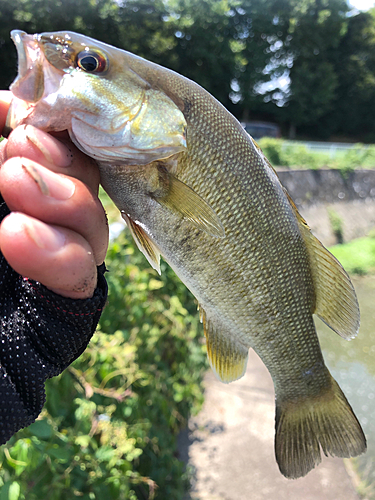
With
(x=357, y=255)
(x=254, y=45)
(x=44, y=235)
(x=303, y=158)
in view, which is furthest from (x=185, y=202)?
(x=254, y=45)

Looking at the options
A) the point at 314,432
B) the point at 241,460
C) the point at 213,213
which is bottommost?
the point at 241,460

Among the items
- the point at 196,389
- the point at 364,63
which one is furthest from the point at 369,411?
the point at 364,63

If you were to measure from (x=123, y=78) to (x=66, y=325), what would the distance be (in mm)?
728

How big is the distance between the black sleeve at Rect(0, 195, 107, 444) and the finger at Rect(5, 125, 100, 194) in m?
0.30

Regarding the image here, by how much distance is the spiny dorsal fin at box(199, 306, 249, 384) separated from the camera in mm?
1435

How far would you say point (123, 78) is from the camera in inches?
43.3

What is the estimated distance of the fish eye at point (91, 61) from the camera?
3.37ft

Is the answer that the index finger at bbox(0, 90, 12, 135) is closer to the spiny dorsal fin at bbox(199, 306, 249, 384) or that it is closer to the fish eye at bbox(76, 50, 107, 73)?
the fish eye at bbox(76, 50, 107, 73)

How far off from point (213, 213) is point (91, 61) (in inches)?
22.0

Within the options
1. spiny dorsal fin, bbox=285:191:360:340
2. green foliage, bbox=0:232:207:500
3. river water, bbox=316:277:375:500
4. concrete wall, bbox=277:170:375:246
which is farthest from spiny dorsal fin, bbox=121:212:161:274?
concrete wall, bbox=277:170:375:246

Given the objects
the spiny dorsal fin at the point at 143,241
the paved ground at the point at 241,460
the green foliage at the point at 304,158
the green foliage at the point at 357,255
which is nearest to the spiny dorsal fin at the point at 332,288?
the spiny dorsal fin at the point at 143,241

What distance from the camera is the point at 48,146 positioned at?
2.84 feet

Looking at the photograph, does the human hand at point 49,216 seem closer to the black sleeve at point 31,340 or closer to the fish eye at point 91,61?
the black sleeve at point 31,340

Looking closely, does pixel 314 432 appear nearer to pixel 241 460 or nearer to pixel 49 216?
pixel 49 216
